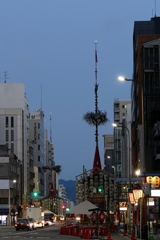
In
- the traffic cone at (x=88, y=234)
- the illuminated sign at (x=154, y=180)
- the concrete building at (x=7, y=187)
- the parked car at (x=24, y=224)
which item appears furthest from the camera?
the concrete building at (x=7, y=187)

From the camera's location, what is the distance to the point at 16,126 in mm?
180750

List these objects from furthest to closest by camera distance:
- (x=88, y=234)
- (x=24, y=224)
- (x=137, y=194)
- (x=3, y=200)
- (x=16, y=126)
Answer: (x=16, y=126), (x=3, y=200), (x=24, y=224), (x=88, y=234), (x=137, y=194)

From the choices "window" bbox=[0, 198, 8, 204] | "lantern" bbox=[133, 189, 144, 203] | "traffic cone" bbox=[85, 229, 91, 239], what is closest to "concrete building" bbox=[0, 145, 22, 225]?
"window" bbox=[0, 198, 8, 204]

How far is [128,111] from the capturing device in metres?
174

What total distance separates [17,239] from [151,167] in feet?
125

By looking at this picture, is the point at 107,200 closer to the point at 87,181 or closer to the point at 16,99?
the point at 87,181

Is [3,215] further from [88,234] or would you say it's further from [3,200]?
[88,234]

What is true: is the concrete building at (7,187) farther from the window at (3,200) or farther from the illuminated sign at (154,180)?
the illuminated sign at (154,180)

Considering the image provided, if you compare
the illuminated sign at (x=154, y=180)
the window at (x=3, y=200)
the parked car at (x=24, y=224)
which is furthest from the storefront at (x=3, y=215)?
the illuminated sign at (x=154, y=180)

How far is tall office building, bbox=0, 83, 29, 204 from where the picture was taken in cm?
18025

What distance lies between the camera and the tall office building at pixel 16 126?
18025 cm

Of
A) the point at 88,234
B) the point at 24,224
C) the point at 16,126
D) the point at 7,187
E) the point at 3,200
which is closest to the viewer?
the point at 88,234

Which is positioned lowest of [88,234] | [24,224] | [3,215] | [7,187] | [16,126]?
[88,234]

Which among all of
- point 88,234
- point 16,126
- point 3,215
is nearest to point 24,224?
point 88,234
